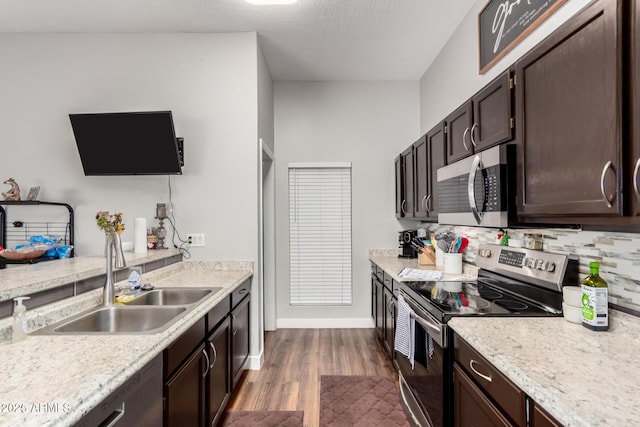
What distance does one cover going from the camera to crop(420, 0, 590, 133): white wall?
184cm

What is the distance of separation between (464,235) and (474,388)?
5.96ft

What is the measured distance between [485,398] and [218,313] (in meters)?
1.46

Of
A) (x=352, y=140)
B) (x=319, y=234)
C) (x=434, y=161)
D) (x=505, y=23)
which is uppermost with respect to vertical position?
(x=505, y=23)

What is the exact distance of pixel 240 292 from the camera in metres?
2.63

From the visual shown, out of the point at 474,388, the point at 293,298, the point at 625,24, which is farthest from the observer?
the point at 293,298

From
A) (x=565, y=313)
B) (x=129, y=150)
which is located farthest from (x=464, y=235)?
(x=129, y=150)

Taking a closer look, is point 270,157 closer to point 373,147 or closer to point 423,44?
point 373,147

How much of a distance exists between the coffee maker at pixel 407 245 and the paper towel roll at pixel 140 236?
8.14 ft

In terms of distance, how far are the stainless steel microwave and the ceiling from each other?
1423 millimetres

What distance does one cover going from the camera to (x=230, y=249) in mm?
2961

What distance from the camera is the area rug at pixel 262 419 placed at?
7.16ft

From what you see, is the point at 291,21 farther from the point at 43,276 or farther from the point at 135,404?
the point at 135,404

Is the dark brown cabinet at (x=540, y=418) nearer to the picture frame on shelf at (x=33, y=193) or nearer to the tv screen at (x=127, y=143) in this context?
the tv screen at (x=127, y=143)

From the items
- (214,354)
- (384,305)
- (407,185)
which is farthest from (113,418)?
(407,185)
